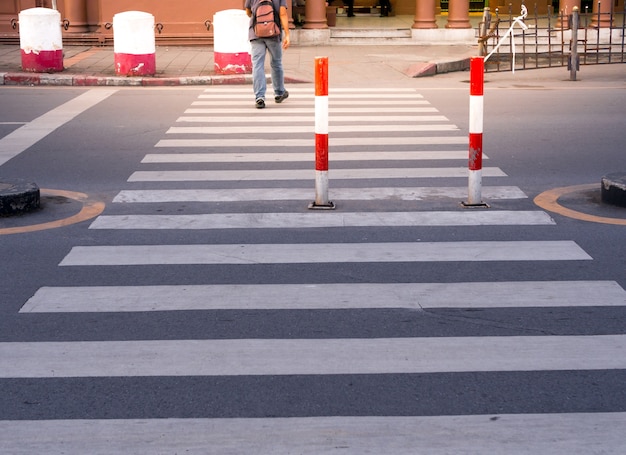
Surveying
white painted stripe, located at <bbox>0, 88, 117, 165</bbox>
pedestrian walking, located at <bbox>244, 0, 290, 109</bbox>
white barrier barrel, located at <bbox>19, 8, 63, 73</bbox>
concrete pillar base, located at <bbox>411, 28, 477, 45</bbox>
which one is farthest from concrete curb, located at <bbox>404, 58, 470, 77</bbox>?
white barrier barrel, located at <bbox>19, 8, 63, 73</bbox>

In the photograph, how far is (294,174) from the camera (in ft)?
34.0

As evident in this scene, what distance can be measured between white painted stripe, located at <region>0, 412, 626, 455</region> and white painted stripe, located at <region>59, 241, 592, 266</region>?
265cm

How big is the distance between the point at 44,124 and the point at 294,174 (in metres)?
4.71

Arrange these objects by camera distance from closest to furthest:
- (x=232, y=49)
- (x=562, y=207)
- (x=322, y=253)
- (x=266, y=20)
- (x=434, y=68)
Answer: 1. (x=322, y=253)
2. (x=562, y=207)
3. (x=266, y=20)
4. (x=232, y=49)
5. (x=434, y=68)

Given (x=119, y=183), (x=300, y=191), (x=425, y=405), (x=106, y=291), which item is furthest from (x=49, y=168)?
(x=425, y=405)

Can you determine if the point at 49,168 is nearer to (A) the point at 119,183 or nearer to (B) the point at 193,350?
(A) the point at 119,183

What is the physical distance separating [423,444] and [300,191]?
5347mm

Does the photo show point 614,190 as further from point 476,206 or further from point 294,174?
point 294,174

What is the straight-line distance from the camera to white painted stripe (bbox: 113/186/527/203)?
9.21 metres

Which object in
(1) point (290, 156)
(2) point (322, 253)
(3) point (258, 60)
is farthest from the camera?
(3) point (258, 60)

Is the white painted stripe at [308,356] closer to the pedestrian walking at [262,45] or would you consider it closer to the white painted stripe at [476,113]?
the white painted stripe at [476,113]

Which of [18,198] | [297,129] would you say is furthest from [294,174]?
[297,129]

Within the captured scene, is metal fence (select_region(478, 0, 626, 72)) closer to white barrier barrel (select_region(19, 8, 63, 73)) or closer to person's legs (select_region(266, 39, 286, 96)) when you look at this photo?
person's legs (select_region(266, 39, 286, 96))

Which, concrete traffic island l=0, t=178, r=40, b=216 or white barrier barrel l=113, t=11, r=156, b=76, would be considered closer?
concrete traffic island l=0, t=178, r=40, b=216
